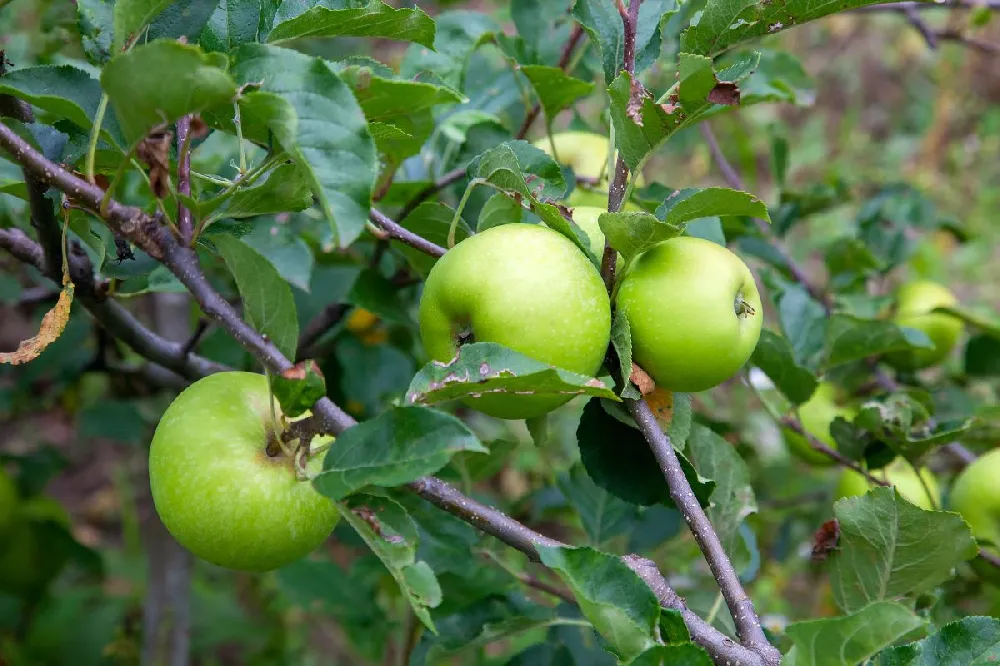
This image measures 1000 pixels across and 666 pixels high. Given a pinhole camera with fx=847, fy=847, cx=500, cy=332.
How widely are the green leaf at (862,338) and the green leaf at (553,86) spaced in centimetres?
48

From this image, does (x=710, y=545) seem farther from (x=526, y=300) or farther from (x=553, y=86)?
(x=553, y=86)

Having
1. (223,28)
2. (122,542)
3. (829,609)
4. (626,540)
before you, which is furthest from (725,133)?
(223,28)

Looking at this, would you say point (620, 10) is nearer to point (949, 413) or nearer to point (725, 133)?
point (949, 413)

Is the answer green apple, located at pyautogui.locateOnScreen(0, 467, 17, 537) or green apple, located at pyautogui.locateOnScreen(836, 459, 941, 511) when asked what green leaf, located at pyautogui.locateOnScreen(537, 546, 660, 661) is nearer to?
green apple, located at pyautogui.locateOnScreen(836, 459, 941, 511)

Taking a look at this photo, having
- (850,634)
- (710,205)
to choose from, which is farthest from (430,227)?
(850,634)

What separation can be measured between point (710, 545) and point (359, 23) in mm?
535

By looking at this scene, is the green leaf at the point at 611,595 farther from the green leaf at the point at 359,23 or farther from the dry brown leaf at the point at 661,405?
the green leaf at the point at 359,23

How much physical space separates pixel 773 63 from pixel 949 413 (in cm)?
71

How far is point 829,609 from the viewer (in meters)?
2.15

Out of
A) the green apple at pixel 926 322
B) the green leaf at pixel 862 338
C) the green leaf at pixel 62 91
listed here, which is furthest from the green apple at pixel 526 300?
the green apple at pixel 926 322

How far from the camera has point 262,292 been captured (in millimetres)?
719

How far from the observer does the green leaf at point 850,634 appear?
606mm

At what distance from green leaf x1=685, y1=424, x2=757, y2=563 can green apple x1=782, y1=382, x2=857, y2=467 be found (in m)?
0.32

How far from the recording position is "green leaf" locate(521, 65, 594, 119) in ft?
3.50
